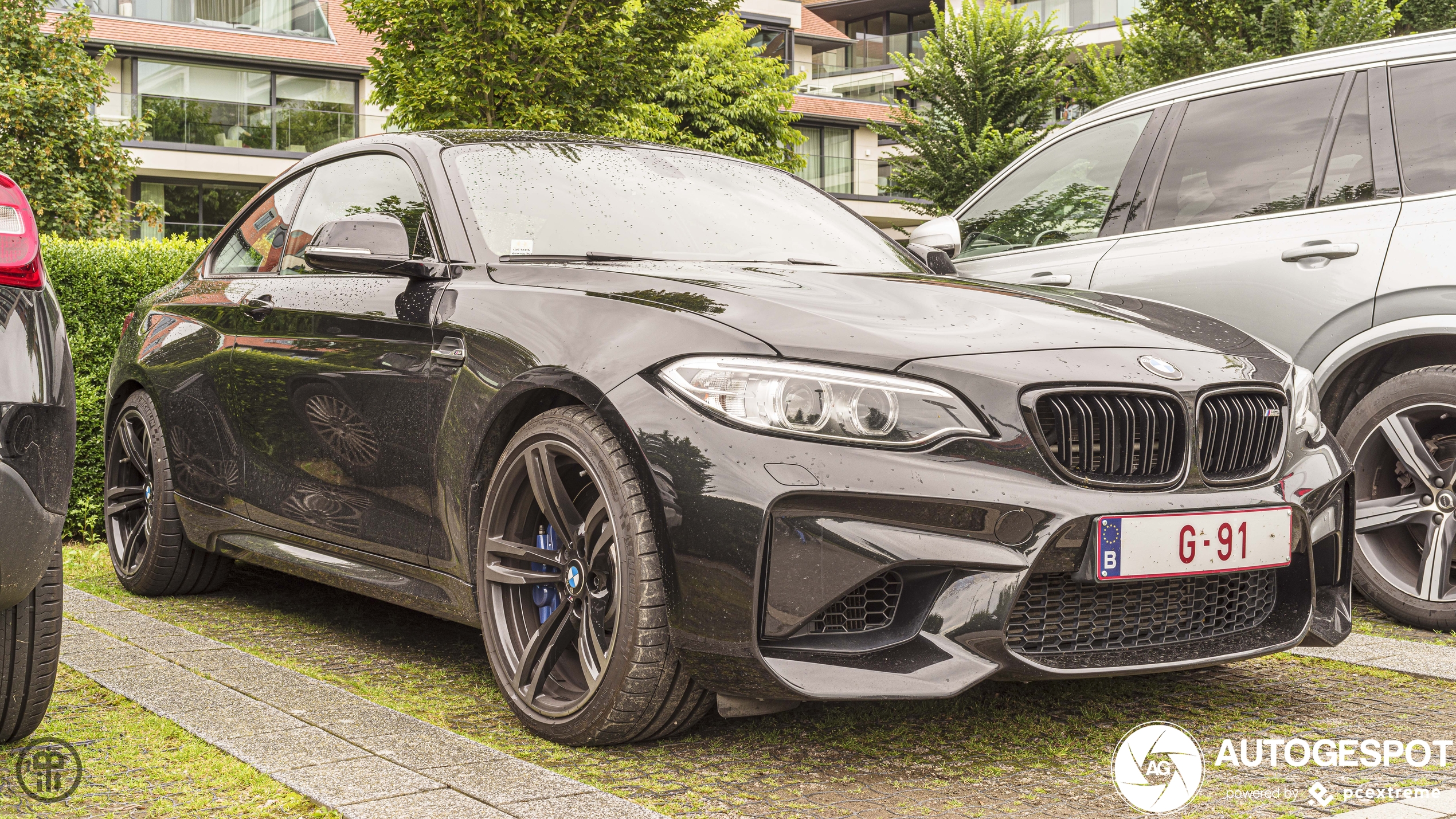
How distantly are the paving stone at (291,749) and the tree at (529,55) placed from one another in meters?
9.89

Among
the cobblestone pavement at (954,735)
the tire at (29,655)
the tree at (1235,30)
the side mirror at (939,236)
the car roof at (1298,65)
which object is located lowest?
the cobblestone pavement at (954,735)

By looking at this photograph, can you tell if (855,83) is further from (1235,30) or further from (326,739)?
(326,739)

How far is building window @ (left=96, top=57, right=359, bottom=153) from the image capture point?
36.2 metres

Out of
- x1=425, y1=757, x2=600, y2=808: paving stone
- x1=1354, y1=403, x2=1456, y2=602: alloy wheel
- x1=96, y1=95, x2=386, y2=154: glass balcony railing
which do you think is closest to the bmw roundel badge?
x1=425, y1=757, x2=600, y2=808: paving stone

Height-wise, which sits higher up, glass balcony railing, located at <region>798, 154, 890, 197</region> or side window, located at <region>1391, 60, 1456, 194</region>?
glass balcony railing, located at <region>798, 154, 890, 197</region>

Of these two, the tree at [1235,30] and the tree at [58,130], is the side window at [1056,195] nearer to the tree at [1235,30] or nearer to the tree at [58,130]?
the tree at [58,130]

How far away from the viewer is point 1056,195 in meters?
6.16

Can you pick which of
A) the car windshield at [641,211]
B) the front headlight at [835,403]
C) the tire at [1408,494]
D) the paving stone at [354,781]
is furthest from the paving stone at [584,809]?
the tire at [1408,494]

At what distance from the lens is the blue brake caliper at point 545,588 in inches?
136

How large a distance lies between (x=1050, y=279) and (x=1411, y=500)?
1.69 m

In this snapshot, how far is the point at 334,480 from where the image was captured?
4.20 m

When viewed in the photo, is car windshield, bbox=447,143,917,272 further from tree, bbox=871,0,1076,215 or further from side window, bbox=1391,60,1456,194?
tree, bbox=871,0,1076,215

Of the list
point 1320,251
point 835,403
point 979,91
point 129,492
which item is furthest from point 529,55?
→ point 979,91

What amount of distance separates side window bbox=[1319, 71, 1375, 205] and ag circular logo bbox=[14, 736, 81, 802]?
14.6 feet
